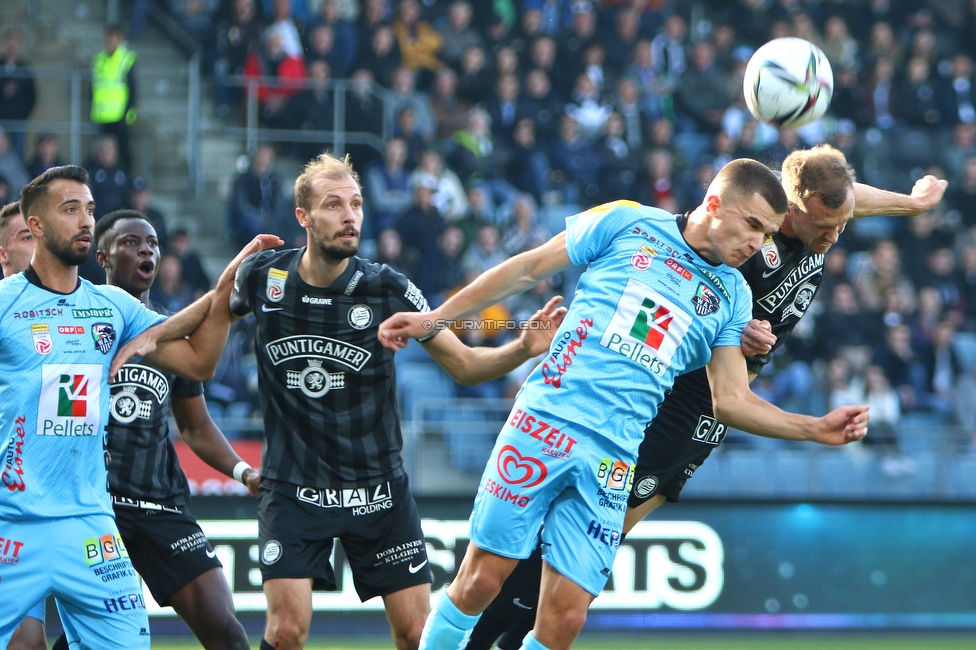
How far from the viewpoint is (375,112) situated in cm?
1634

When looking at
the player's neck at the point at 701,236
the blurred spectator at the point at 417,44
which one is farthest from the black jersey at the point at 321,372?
the blurred spectator at the point at 417,44

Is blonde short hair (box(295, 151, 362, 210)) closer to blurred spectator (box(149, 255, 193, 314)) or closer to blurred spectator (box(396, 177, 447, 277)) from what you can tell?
blurred spectator (box(149, 255, 193, 314))

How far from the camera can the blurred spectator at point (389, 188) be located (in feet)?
50.7

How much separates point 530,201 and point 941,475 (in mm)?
6130

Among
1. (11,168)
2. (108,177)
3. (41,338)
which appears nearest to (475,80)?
(108,177)

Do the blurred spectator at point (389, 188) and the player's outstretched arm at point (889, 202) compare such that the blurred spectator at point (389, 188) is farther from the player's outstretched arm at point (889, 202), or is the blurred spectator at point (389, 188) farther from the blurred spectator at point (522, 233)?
the player's outstretched arm at point (889, 202)

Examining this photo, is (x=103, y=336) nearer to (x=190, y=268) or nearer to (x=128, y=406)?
(x=128, y=406)

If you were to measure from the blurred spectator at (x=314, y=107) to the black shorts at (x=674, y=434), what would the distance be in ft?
33.4

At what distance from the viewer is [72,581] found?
5.19 meters

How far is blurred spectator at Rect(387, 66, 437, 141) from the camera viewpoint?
1666 cm

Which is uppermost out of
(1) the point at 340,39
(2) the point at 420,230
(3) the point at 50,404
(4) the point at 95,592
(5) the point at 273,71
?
(1) the point at 340,39

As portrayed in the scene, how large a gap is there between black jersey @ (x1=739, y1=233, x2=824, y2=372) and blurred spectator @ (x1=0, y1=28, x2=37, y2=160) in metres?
10.9

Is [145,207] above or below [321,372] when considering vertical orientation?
above

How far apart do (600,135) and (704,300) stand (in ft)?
38.1
